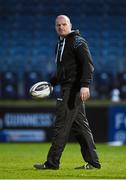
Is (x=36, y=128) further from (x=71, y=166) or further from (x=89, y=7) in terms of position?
(x=71, y=166)

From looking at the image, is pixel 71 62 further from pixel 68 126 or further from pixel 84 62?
pixel 68 126

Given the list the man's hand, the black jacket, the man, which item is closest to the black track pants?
the man

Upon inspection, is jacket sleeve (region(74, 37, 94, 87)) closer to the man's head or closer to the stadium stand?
the man's head

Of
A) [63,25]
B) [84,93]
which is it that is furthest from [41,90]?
[63,25]

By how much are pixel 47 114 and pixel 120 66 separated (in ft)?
11.7

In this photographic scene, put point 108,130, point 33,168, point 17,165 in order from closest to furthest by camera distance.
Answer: point 33,168
point 17,165
point 108,130

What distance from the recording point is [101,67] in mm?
20000

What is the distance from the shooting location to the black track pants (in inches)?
349

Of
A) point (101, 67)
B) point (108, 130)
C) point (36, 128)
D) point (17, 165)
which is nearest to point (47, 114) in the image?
point (36, 128)

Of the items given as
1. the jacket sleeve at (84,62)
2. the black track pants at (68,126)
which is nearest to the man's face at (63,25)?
the jacket sleeve at (84,62)

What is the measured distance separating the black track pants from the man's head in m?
0.74

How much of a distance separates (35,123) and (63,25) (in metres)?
8.78

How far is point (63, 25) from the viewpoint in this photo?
8766mm

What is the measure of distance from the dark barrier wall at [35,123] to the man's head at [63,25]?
28.1ft
